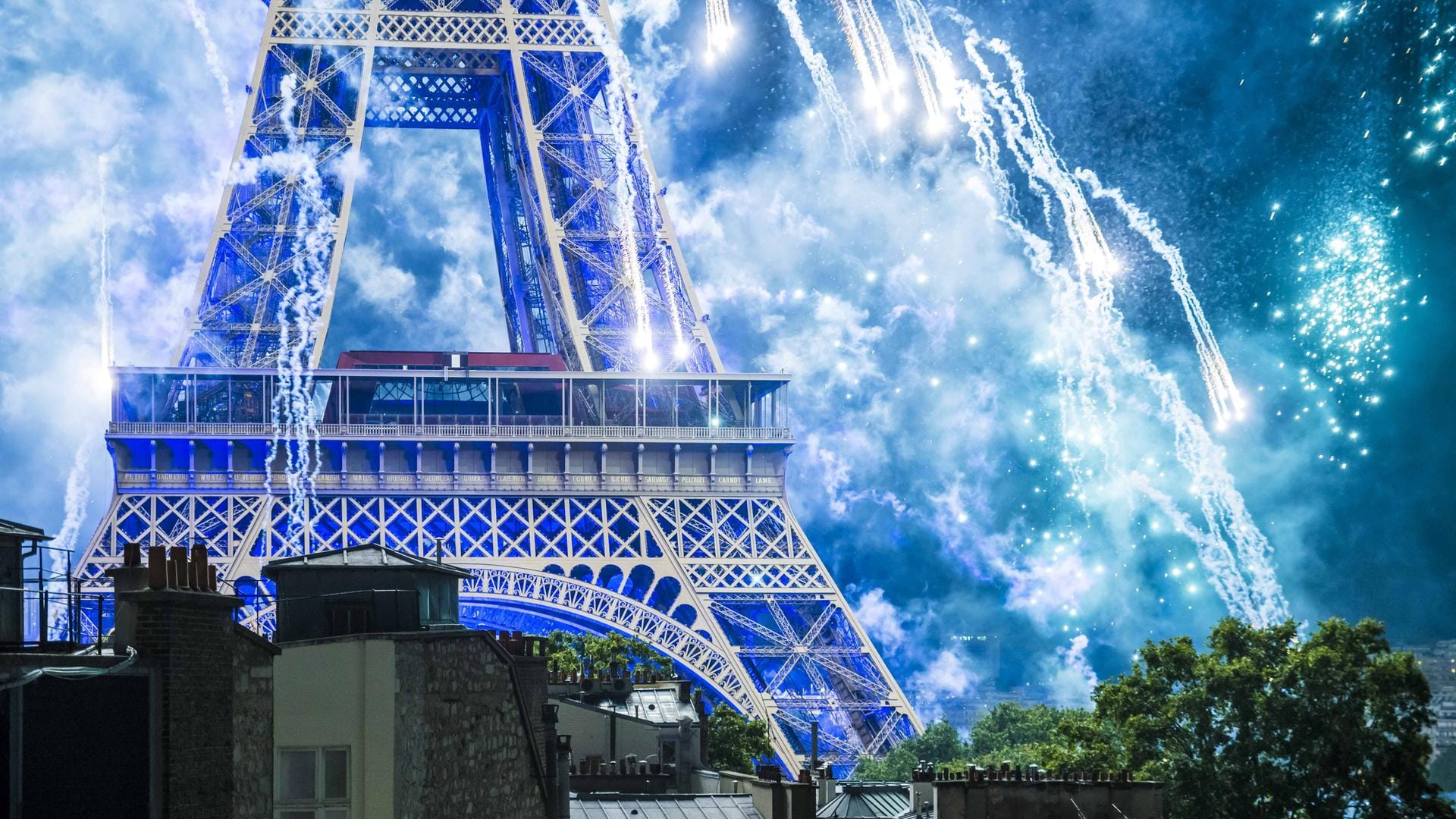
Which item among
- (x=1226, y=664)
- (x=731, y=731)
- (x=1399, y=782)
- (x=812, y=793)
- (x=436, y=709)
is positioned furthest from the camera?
(x=731, y=731)

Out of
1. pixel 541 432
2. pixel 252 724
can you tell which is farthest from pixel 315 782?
pixel 541 432

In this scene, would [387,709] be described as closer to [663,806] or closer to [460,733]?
[460,733]

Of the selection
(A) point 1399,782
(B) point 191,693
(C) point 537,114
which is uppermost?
(C) point 537,114

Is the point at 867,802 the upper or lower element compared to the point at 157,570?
lower

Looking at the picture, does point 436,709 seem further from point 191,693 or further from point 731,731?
point 731,731

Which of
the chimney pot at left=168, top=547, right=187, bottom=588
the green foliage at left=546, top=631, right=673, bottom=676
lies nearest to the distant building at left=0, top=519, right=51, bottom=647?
the chimney pot at left=168, top=547, right=187, bottom=588

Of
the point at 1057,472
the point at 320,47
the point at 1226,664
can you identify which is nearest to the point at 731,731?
the point at 1226,664

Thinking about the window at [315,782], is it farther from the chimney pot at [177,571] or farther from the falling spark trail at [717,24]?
the falling spark trail at [717,24]

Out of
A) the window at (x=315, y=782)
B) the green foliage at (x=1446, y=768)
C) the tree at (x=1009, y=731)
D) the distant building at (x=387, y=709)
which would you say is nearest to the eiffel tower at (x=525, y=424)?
the tree at (x=1009, y=731)
